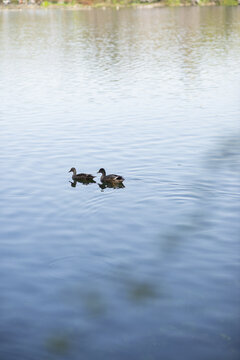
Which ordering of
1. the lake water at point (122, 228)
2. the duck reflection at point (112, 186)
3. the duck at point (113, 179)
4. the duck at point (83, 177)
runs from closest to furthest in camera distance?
the lake water at point (122, 228) < the duck at point (113, 179) < the duck reflection at point (112, 186) < the duck at point (83, 177)

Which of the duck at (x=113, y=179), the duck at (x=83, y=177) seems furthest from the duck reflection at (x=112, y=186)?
the duck at (x=83, y=177)

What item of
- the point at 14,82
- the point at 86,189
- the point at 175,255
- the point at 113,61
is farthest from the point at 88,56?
the point at 175,255

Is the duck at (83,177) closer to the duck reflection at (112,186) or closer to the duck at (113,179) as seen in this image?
the duck at (113,179)

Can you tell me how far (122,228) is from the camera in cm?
1513

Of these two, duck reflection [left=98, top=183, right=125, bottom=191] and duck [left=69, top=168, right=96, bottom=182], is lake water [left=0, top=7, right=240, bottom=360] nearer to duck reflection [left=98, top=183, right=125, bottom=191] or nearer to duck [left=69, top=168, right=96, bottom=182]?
duck reflection [left=98, top=183, right=125, bottom=191]

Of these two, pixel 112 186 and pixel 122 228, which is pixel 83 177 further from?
pixel 122 228

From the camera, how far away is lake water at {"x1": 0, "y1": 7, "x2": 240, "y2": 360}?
974 centimetres

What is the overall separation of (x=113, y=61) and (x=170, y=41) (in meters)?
22.9

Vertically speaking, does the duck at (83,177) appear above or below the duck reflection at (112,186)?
above

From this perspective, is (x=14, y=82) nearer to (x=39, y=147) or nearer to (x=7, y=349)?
(x=39, y=147)

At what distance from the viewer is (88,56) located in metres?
61.7

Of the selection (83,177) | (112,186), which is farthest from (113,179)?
(83,177)

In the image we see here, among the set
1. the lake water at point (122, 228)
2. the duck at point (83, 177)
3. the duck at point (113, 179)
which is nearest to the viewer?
the lake water at point (122, 228)

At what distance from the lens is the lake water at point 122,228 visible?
974cm
